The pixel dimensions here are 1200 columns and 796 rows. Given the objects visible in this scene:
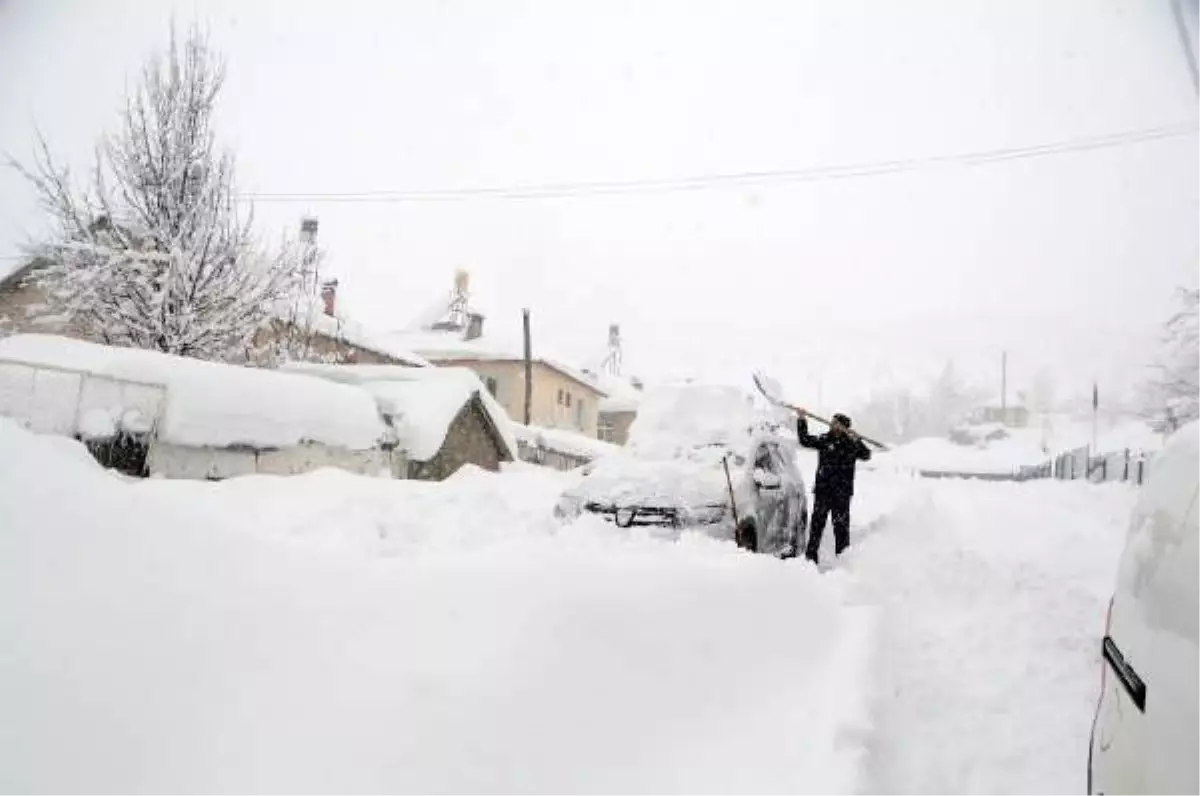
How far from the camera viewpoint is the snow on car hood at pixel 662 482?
23.5 ft

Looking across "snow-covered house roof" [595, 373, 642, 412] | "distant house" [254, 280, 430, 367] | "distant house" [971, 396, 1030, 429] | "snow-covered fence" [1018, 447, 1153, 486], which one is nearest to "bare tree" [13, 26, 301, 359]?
"distant house" [254, 280, 430, 367]

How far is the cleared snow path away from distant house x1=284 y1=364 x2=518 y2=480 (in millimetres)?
8848

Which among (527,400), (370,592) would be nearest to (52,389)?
(370,592)

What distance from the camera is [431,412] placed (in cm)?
1568

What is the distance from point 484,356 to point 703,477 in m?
24.8

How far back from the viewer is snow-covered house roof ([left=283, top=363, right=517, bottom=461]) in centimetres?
1541

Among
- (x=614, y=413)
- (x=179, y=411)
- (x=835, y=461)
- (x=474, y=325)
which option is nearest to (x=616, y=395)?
(x=614, y=413)

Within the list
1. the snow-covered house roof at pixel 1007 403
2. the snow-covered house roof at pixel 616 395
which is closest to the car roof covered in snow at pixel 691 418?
the snow-covered house roof at pixel 616 395

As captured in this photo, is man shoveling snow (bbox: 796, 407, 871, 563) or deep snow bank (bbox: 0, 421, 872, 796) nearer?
deep snow bank (bbox: 0, 421, 872, 796)

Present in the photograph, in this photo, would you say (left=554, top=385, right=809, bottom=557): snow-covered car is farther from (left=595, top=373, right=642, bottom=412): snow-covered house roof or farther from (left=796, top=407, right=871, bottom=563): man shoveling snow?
(left=595, top=373, right=642, bottom=412): snow-covered house roof

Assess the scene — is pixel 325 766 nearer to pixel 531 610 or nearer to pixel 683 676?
pixel 531 610

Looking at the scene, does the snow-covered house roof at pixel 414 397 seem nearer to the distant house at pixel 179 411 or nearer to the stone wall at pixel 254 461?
the stone wall at pixel 254 461

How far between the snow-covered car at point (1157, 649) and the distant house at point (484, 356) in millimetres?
28350

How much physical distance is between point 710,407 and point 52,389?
764cm
